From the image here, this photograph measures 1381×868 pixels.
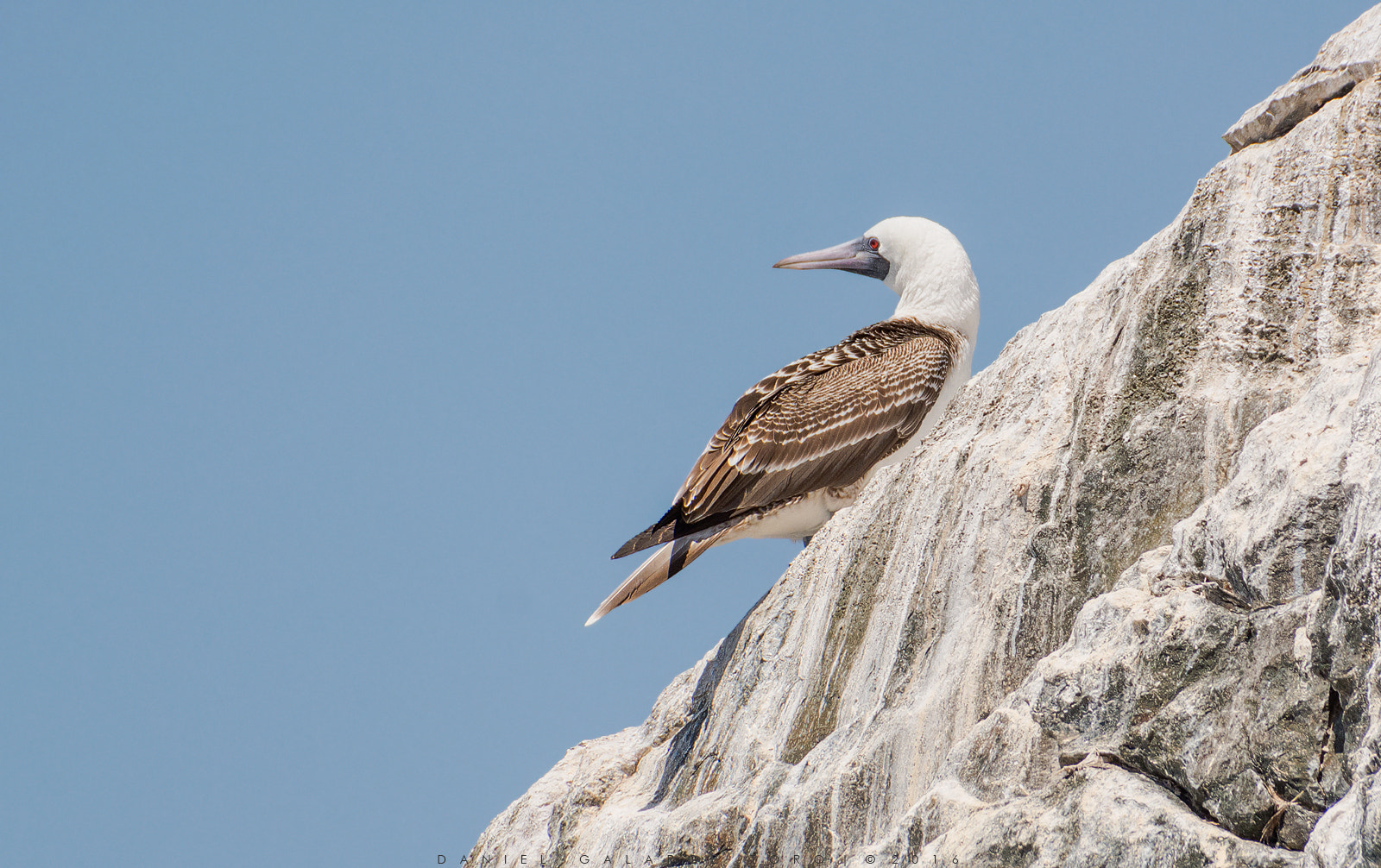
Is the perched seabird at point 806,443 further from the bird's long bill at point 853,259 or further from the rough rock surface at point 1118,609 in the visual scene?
the bird's long bill at point 853,259

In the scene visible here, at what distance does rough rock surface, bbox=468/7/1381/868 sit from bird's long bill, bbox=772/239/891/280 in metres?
4.84

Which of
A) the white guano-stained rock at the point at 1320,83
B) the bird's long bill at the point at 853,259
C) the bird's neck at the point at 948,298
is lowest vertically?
the white guano-stained rock at the point at 1320,83

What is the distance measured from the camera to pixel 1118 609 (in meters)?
5.40

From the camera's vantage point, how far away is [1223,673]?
483cm

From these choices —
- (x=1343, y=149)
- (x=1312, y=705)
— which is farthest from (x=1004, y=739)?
(x=1343, y=149)

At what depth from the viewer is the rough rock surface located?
179 inches

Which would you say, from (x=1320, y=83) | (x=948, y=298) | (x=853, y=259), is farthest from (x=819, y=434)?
(x=1320, y=83)

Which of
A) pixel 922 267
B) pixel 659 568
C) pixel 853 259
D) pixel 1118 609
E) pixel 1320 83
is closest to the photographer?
pixel 1118 609

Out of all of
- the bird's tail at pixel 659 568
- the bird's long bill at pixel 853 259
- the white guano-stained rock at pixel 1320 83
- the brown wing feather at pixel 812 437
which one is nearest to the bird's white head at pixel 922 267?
the bird's long bill at pixel 853 259

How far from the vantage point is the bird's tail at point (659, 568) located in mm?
10500

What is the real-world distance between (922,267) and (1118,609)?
717cm

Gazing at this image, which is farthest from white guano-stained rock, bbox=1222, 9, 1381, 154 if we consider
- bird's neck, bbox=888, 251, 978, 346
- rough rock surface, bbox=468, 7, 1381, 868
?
bird's neck, bbox=888, 251, 978, 346

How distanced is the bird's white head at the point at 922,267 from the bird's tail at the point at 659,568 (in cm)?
301

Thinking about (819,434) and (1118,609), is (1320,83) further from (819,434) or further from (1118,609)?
(819,434)
